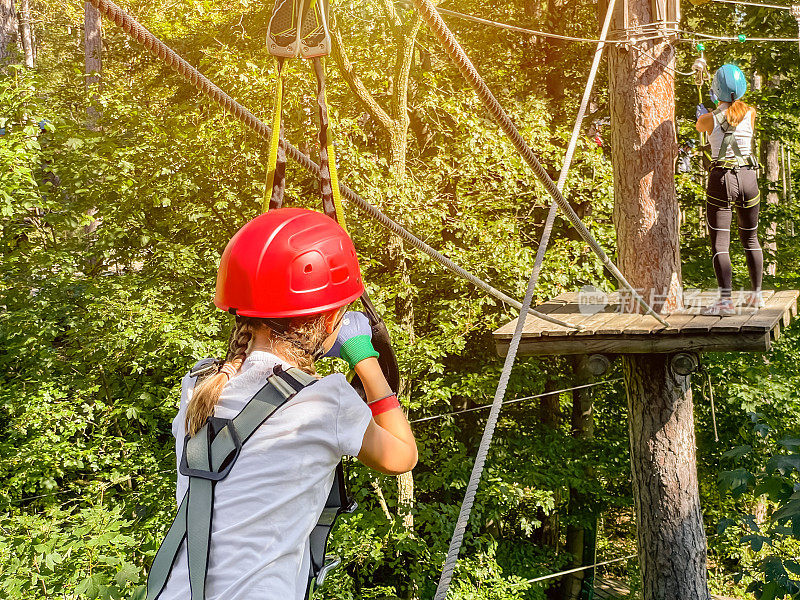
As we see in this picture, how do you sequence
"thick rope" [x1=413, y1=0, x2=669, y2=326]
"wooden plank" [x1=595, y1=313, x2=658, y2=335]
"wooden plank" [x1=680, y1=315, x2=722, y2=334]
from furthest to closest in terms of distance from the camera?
"wooden plank" [x1=595, y1=313, x2=658, y2=335] → "wooden plank" [x1=680, y1=315, x2=722, y2=334] → "thick rope" [x1=413, y1=0, x2=669, y2=326]

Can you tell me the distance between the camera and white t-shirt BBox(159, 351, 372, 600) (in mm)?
1170

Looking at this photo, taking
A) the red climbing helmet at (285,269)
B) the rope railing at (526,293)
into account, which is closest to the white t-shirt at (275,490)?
the red climbing helmet at (285,269)

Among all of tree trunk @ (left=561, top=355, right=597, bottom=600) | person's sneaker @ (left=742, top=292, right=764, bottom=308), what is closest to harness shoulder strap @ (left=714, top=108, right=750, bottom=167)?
person's sneaker @ (left=742, top=292, right=764, bottom=308)

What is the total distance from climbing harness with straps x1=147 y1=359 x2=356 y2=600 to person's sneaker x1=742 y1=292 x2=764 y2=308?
13.9ft

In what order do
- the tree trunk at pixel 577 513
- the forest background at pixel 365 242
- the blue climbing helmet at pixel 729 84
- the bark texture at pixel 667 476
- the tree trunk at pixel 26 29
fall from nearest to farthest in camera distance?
the blue climbing helmet at pixel 729 84
the bark texture at pixel 667 476
the forest background at pixel 365 242
the tree trunk at pixel 577 513
the tree trunk at pixel 26 29

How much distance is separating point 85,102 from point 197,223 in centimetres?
212

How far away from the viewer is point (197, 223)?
29.6 feet

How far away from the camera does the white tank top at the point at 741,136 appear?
486 cm

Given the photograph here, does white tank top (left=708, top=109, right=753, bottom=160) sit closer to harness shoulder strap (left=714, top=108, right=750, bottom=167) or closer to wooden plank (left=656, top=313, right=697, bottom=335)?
harness shoulder strap (left=714, top=108, right=750, bottom=167)

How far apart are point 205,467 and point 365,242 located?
26.3ft

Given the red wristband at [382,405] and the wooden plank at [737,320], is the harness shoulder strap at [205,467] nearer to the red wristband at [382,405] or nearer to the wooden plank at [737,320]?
the red wristband at [382,405]

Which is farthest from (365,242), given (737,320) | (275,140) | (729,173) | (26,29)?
(26,29)

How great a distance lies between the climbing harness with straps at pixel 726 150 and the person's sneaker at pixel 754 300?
795 millimetres

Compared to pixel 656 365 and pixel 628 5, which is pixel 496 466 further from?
pixel 628 5
